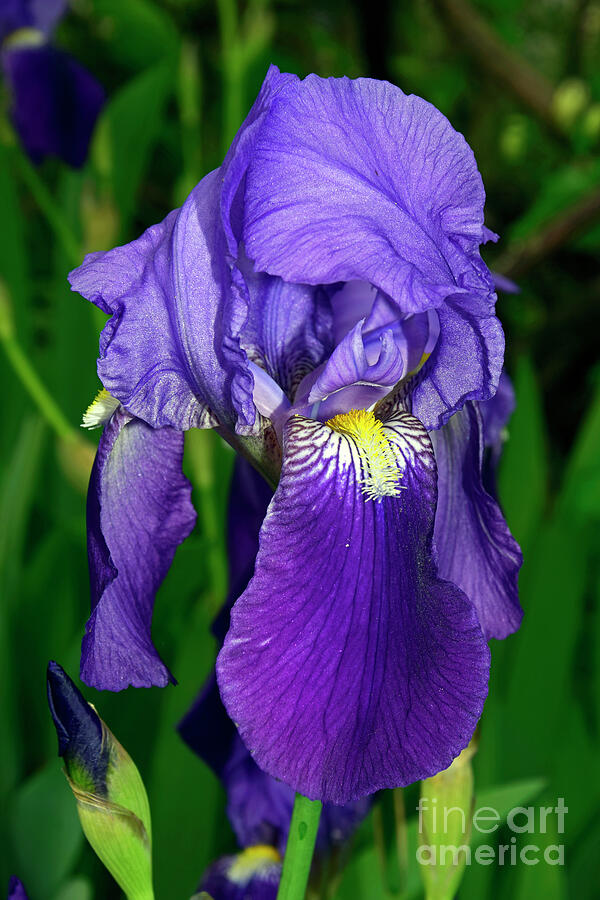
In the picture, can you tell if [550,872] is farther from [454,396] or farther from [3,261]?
[3,261]

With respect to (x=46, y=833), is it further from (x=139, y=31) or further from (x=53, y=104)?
(x=139, y=31)

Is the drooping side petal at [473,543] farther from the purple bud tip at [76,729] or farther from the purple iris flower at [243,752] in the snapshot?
the purple bud tip at [76,729]


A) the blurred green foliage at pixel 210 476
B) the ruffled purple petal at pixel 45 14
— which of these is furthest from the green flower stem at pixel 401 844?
the ruffled purple petal at pixel 45 14

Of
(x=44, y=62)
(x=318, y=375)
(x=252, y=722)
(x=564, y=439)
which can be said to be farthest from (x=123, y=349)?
(x=564, y=439)

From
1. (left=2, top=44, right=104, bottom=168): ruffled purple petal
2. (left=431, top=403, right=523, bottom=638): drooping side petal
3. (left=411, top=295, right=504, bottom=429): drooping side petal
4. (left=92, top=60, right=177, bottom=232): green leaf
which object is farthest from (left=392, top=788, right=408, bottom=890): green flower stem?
(left=92, top=60, right=177, bottom=232): green leaf

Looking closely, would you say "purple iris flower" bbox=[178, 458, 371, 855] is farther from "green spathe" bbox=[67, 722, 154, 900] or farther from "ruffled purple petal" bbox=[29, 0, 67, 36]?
"ruffled purple petal" bbox=[29, 0, 67, 36]

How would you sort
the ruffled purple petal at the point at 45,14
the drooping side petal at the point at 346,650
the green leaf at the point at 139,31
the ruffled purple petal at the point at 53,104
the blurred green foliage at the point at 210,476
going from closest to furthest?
the drooping side petal at the point at 346,650 < the blurred green foliage at the point at 210,476 < the ruffled purple petal at the point at 53,104 < the ruffled purple petal at the point at 45,14 < the green leaf at the point at 139,31
